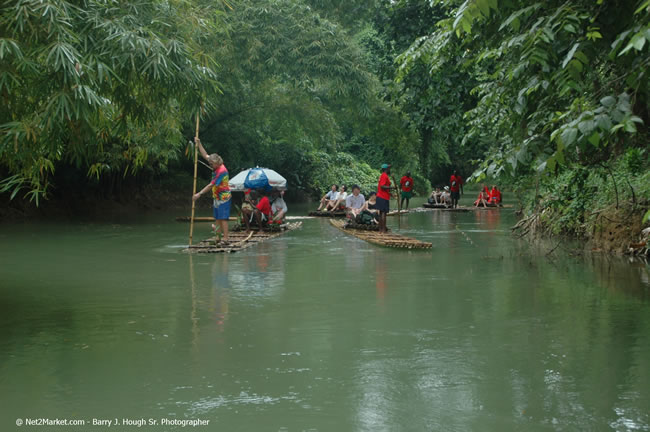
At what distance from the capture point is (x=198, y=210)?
31062mm

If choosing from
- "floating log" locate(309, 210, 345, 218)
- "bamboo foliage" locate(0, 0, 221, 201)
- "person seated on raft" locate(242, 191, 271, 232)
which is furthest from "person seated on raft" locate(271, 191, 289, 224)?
"bamboo foliage" locate(0, 0, 221, 201)

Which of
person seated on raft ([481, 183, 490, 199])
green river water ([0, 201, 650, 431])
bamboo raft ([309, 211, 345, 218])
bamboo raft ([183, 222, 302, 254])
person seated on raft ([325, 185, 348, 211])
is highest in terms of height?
person seated on raft ([481, 183, 490, 199])

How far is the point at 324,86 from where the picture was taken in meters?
29.4

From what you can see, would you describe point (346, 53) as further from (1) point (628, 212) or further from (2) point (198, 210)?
(1) point (628, 212)

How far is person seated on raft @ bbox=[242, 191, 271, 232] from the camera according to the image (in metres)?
18.4

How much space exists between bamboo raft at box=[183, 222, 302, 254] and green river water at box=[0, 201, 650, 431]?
112cm

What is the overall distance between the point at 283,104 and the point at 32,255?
16.8 meters

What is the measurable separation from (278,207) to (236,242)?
4276mm

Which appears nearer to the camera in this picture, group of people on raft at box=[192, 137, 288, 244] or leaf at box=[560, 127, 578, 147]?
leaf at box=[560, 127, 578, 147]

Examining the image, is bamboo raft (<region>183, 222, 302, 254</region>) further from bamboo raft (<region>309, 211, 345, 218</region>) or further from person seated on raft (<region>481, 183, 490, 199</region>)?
person seated on raft (<region>481, 183, 490, 199</region>)

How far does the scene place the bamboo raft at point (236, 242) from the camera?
14.3m

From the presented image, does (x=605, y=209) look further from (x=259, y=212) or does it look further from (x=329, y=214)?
(x=329, y=214)

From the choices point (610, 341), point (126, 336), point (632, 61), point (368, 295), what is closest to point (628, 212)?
point (368, 295)

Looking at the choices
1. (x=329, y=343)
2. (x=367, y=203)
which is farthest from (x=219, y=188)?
(x=329, y=343)
